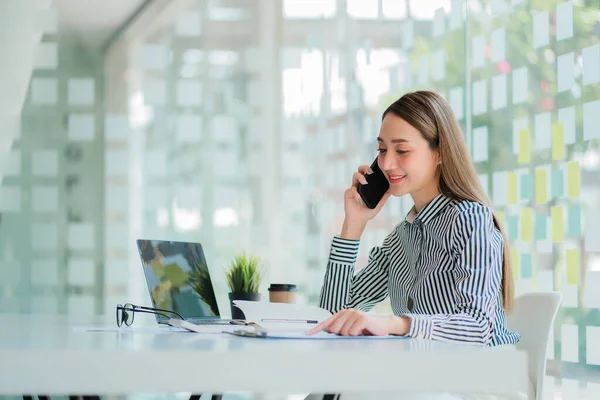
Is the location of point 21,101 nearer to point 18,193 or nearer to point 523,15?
point 18,193

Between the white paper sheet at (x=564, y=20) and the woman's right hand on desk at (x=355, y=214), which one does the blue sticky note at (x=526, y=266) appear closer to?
the white paper sheet at (x=564, y=20)

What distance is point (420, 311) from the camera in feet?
6.72

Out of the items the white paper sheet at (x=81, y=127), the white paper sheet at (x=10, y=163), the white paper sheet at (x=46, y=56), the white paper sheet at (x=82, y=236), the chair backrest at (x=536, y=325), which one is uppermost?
the white paper sheet at (x=46, y=56)

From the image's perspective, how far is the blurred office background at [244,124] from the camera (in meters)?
4.41

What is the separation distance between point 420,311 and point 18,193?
308 cm

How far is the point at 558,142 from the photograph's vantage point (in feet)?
13.6

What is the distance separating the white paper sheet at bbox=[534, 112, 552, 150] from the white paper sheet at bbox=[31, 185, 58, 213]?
2.63 metres

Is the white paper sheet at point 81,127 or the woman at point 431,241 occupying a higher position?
the white paper sheet at point 81,127

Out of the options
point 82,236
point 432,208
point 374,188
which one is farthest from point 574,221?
point 82,236

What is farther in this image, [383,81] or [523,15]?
[383,81]

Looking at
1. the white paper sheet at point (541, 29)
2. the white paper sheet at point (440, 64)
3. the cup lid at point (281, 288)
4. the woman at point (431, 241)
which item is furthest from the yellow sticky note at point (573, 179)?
the cup lid at point (281, 288)

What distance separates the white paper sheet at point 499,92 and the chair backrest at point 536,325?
2314 mm

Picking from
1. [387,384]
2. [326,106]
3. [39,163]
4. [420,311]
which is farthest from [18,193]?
[387,384]

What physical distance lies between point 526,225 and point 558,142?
495 millimetres
